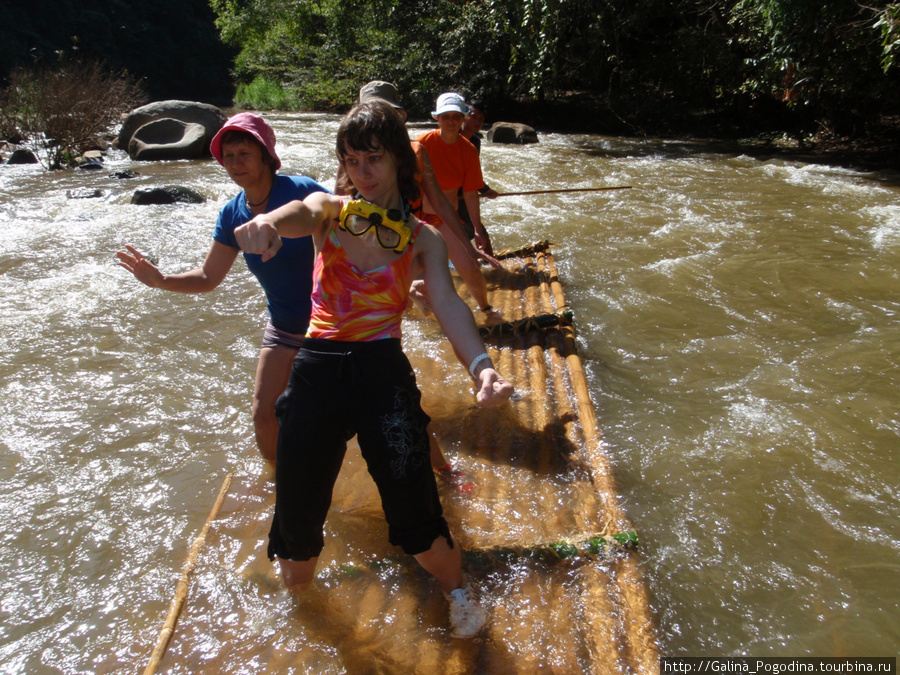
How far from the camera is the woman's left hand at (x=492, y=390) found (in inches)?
69.6

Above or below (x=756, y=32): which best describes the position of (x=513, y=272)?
below

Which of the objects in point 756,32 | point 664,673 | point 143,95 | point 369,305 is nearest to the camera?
point 369,305

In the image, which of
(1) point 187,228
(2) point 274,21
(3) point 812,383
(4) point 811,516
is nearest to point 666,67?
(1) point 187,228

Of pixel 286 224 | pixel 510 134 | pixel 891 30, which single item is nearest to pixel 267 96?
pixel 510 134

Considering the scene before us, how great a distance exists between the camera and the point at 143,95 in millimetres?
18391

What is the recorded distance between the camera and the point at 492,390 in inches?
70.4

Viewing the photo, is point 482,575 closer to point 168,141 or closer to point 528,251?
point 528,251

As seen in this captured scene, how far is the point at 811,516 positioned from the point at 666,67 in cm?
1582

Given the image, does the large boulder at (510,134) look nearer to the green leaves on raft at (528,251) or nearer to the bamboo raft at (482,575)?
the green leaves on raft at (528,251)

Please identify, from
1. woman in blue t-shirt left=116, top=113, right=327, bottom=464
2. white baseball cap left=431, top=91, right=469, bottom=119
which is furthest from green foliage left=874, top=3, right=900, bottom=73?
woman in blue t-shirt left=116, top=113, right=327, bottom=464

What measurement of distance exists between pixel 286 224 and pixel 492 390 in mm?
696

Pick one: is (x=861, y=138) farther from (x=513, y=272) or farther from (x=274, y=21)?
(x=274, y=21)

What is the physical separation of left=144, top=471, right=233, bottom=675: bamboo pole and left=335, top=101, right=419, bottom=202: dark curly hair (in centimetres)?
151

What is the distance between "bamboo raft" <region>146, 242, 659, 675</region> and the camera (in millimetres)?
2090
